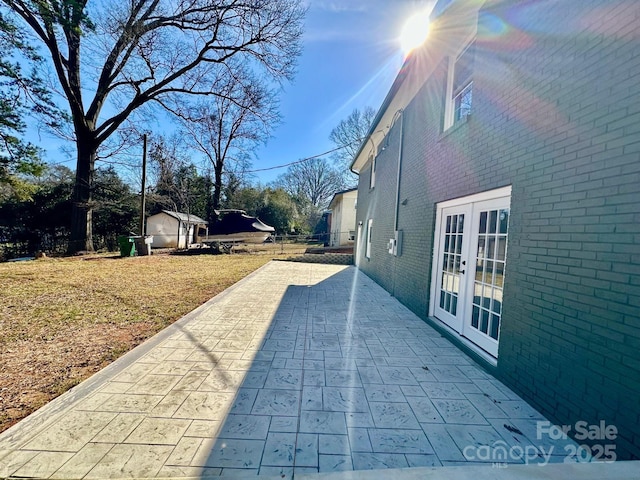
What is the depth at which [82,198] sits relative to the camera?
13.7 meters

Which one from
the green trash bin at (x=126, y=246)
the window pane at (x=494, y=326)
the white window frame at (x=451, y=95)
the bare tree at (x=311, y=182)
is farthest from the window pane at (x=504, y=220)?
the bare tree at (x=311, y=182)

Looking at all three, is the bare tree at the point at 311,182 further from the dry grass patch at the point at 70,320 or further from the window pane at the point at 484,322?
the window pane at the point at 484,322

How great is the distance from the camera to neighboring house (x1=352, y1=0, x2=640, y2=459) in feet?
5.75

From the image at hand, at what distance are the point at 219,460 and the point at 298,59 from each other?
14478mm

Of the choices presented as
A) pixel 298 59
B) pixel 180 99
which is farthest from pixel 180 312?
pixel 180 99

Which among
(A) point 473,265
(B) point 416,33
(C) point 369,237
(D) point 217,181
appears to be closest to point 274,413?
(A) point 473,265

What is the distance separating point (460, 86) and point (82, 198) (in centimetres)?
1657

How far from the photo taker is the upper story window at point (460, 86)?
4.06 m

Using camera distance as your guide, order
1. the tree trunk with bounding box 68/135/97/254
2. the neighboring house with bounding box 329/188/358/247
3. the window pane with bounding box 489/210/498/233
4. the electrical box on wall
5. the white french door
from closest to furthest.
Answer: the white french door < the window pane with bounding box 489/210/498/233 < the electrical box on wall < the tree trunk with bounding box 68/135/97/254 < the neighboring house with bounding box 329/188/358/247

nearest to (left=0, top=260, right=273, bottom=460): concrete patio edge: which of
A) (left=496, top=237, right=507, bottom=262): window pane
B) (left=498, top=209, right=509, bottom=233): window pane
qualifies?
(left=496, top=237, right=507, bottom=262): window pane

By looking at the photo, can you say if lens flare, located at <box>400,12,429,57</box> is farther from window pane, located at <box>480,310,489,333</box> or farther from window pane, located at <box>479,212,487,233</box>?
window pane, located at <box>480,310,489,333</box>

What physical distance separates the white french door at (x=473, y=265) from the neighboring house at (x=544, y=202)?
2 centimetres

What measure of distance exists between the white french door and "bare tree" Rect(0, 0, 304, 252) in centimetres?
1155

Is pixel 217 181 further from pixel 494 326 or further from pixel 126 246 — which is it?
pixel 494 326
